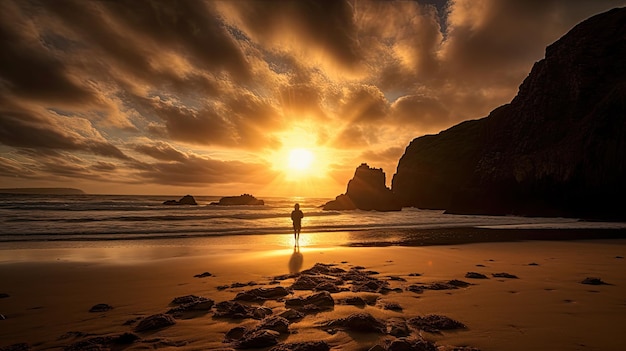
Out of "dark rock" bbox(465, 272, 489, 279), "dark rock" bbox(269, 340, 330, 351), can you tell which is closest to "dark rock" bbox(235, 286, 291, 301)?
"dark rock" bbox(269, 340, 330, 351)

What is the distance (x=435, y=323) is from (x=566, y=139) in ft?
153

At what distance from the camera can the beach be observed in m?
4.16

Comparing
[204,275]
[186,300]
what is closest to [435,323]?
[186,300]

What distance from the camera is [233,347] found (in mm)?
3938

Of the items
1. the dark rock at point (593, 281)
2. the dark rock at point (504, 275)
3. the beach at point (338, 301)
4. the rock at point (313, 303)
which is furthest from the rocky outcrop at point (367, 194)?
the rock at point (313, 303)

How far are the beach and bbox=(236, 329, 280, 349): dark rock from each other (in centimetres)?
4

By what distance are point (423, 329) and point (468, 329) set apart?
0.66m

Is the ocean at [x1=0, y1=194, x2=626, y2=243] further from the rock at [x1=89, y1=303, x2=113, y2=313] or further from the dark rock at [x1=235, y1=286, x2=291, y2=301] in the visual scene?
the rock at [x1=89, y1=303, x2=113, y2=313]

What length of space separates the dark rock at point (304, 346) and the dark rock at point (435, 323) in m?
1.57

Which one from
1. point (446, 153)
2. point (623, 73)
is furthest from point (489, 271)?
point (446, 153)

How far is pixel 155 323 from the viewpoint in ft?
15.3

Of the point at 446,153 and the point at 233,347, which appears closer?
the point at 233,347

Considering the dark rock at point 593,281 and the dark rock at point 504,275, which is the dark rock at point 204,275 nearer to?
the dark rock at point 504,275

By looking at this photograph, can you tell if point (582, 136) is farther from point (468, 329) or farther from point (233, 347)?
point (233, 347)
